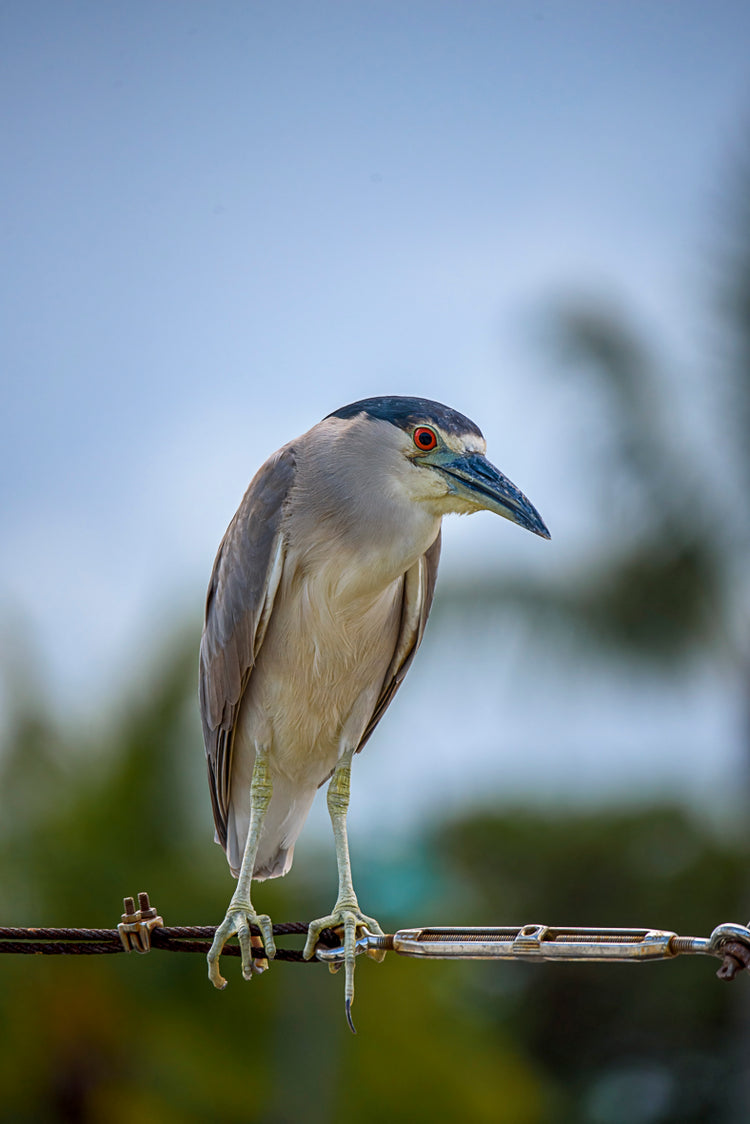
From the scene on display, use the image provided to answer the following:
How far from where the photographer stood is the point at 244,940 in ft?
10.3

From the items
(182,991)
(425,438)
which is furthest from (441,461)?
(182,991)

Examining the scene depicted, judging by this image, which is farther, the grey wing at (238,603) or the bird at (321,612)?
the grey wing at (238,603)

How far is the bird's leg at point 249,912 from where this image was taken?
3.11 metres

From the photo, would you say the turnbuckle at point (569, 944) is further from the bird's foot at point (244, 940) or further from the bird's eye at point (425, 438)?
the bird's eye at point (425, 438)

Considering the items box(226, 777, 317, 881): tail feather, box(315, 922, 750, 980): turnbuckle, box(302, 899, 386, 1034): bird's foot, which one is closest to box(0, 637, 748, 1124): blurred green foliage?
box(226, 777, 317, 881): tail feather

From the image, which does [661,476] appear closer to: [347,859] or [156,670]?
[156,670]

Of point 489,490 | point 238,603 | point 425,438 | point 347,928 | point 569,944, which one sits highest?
point 425,438

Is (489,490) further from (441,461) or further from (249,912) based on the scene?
(249,912)

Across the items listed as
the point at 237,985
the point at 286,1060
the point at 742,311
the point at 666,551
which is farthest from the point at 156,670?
the point at 742,311

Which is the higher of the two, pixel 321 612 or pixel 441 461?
pixel 441 461

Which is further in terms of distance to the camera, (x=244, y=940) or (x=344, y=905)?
(x=344, y=905)

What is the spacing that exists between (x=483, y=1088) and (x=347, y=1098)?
1.21m

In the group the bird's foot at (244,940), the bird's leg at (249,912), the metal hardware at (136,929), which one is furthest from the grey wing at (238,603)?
the metal hardware at (136,929)

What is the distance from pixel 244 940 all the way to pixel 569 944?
1288mm
